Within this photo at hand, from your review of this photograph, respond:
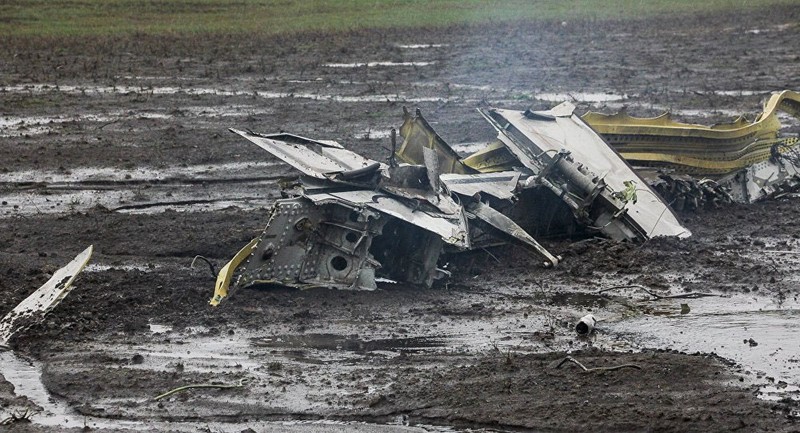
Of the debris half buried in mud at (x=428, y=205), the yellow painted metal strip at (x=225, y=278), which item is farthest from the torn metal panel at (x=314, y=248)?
the yellow painted metal strip at (x=225, y=278)

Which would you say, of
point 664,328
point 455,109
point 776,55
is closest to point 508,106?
point 455,109

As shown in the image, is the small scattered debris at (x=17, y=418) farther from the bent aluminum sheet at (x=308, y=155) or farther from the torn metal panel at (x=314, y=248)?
the bent aluminum sheet at (x=308, y=155)

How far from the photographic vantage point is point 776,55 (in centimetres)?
2759

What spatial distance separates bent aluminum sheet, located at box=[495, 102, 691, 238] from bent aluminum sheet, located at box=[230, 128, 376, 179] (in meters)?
2.46

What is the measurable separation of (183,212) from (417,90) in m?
9.16

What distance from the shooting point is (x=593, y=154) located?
14.5 m

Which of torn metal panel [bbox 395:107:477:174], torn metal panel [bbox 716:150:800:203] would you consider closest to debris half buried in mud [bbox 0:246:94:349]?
torn metal panel [bbox 395:107:477:174]

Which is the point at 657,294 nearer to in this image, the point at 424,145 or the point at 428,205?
the point at 428,205

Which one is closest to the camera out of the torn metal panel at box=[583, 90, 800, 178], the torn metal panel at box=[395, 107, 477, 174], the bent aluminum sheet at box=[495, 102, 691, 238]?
the bent aluminum sheet at box=[495, 102, 691, 238]

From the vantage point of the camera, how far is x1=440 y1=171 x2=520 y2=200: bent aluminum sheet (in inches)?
500

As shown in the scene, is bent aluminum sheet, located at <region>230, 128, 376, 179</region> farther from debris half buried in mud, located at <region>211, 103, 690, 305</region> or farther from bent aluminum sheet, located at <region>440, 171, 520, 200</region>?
bent aluminum sheet, located at <region>440, 171, 520, 200</region>

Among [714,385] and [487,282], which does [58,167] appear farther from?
[714,385]

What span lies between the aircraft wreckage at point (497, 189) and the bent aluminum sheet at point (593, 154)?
0.07ft

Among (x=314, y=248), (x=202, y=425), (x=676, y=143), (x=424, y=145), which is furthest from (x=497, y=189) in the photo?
(x=202, y=425)
